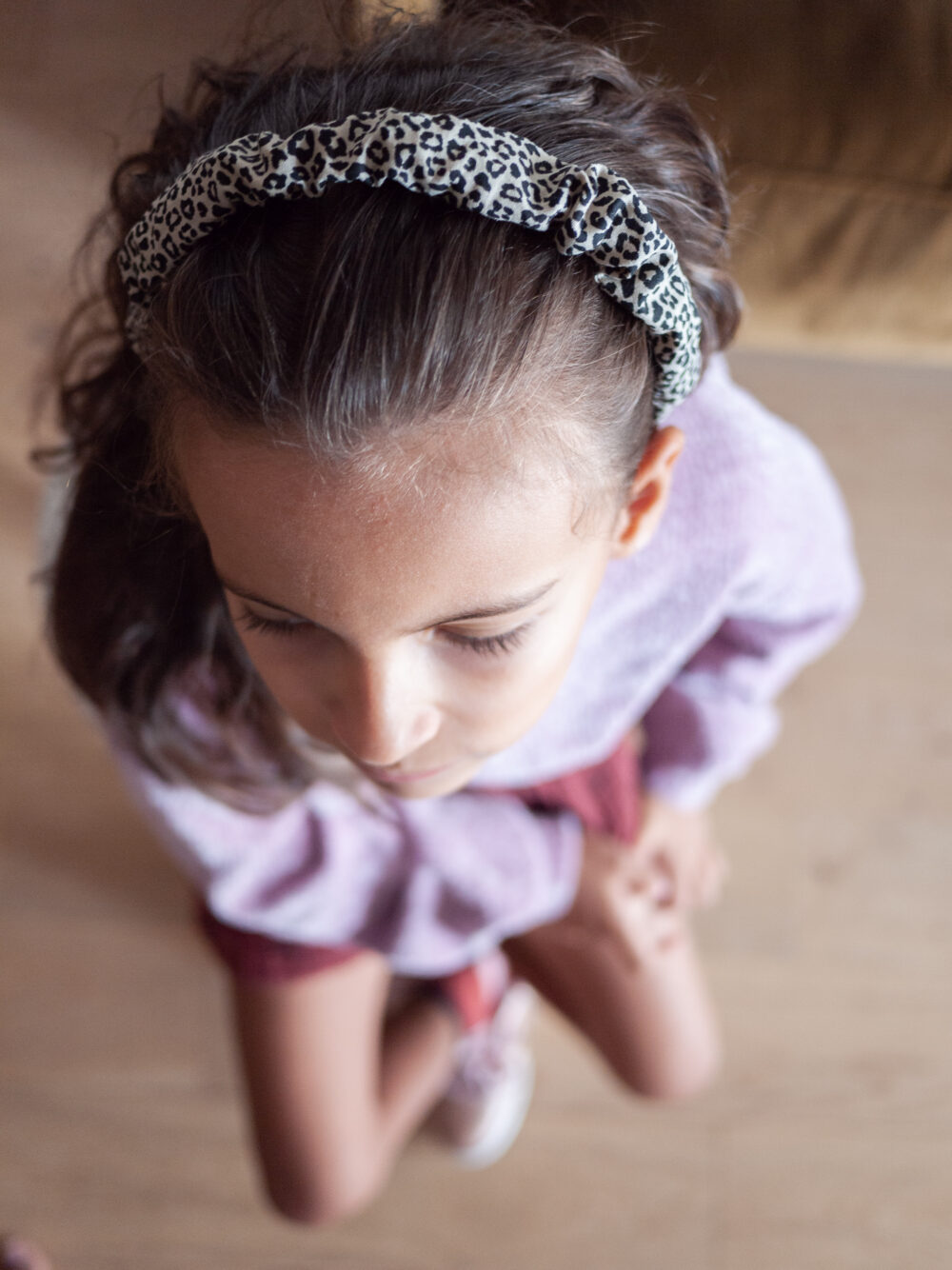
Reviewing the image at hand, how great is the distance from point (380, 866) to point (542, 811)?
132 millimetres

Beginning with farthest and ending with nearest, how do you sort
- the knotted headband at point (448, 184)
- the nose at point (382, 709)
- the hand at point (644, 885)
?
the hand at point (644, 885) → the nose at point (382, 709) → the knotted headband at point (448, 184)

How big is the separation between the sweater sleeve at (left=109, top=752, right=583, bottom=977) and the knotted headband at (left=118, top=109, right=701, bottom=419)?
422 millimetres

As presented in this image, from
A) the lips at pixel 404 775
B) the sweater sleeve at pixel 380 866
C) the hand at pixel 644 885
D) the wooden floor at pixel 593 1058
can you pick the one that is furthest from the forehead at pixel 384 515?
the wooden floor at pixel 593 1058

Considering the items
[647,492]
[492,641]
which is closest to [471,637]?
[492,641]

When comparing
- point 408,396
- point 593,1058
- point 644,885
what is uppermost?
point 408,396

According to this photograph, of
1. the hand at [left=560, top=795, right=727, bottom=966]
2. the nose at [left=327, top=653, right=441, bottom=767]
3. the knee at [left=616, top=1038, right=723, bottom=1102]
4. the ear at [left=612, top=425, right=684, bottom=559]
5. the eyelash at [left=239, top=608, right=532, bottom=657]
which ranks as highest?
the ear at [left=612, top=425, right=684, bottom=559]

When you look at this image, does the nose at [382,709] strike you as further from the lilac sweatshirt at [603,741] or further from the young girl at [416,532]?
the lilac sweatshirt at [603,741]

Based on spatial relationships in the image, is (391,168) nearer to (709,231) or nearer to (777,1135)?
(709,231)

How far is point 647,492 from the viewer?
0.50 meters

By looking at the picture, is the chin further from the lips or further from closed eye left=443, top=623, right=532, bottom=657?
closed eye left=443, top=623, right=532, bottom=657

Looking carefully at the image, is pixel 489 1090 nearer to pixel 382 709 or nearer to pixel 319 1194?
pixel 319 1194

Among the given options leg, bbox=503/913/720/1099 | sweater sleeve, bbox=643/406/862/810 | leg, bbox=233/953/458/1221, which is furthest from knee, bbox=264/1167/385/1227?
sweater sleeve, bbox=643/406/862/810

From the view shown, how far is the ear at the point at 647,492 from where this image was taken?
0.48 meters

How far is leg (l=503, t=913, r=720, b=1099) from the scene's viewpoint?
84cm
